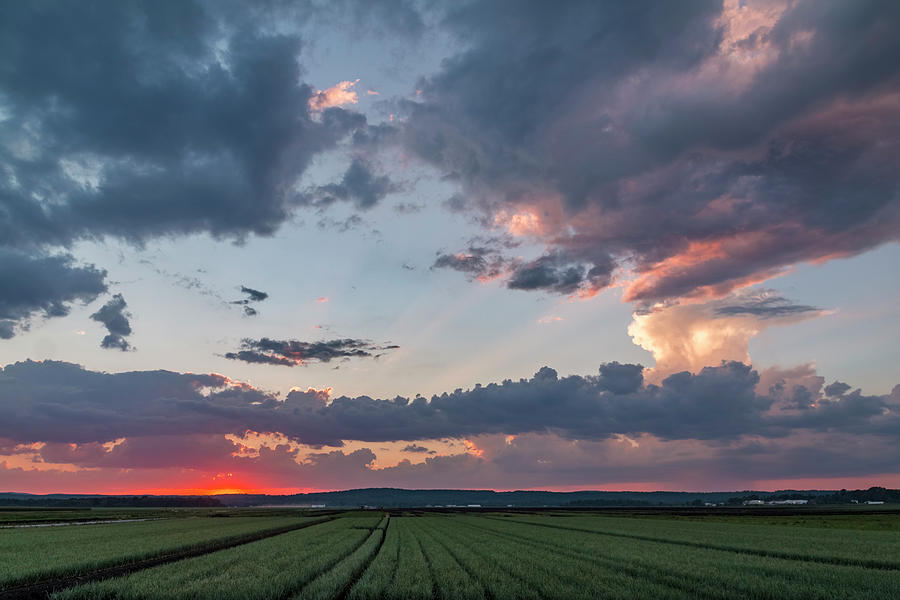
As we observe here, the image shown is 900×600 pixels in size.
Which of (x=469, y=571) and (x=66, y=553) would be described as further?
(x=66, y=553)

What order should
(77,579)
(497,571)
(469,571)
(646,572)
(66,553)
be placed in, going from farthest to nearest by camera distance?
1. (66,553)
2. (469,571)
3. (77,579)
4. (497,571)
5. (646,572)

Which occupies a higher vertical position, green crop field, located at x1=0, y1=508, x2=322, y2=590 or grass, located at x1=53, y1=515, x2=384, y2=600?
grass, located at x1=53, y1=515, x2=384, y2=600

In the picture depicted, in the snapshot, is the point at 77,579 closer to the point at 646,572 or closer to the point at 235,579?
the point at 235,579

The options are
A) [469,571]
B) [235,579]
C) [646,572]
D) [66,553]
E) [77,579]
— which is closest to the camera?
[235,579]

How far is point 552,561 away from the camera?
28578 mm

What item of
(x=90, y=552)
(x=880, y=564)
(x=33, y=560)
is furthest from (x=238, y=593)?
(x=880, y=564)

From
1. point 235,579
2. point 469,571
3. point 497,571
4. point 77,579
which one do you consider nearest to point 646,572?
point 497,571

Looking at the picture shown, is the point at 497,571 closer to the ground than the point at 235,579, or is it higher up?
closer to the ground

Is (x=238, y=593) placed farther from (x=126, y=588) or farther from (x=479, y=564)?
(x=479, y=564)

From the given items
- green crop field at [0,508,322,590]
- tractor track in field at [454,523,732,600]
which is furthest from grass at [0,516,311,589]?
tractor track in field at [454,523,732,600]

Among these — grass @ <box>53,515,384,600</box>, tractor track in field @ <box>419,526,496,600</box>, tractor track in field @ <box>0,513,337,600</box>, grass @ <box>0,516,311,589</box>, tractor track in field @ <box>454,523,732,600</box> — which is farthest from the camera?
grass @ <box>0,516,311,589</box>

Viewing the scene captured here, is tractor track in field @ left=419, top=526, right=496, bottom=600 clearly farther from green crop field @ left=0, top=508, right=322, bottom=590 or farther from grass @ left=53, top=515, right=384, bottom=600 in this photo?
green crop field @ left=0, top=508, right=322, bottom=590

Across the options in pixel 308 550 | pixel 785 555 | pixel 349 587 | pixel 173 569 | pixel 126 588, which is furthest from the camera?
pixel 308 550

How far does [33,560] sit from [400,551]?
831 inches
